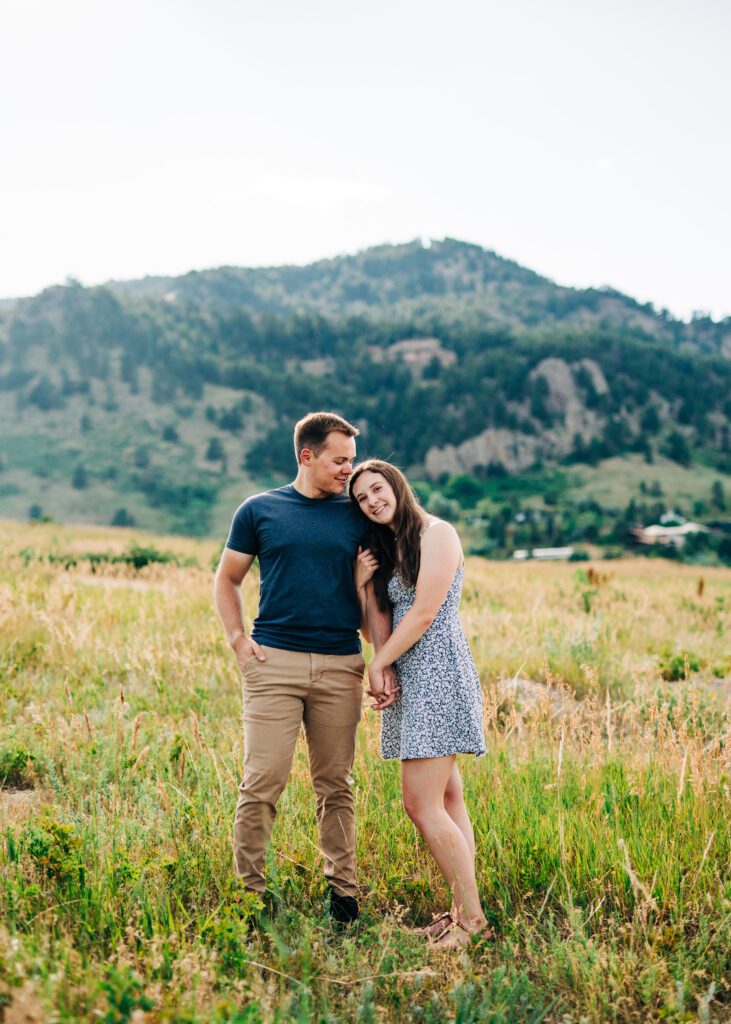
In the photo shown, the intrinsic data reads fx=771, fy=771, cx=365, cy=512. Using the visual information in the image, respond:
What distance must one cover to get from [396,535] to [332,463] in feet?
1.49

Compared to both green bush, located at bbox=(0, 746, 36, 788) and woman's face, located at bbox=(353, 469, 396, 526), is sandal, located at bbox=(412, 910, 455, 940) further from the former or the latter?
green bush, located at bbox=(0, 746, 36, 788)

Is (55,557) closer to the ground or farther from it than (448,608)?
closer to the ground

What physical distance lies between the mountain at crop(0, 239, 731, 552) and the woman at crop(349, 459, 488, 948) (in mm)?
78130

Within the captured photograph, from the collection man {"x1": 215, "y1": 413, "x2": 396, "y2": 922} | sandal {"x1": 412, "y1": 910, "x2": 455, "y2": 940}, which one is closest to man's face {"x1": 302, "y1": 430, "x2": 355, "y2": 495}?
man {"x1": 215, "y1": 413, "x2": 396, "y2": 922}

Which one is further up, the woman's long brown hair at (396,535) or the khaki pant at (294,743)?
the woman's long brown hair at (396,535)

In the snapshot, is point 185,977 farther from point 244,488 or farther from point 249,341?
point 249,341

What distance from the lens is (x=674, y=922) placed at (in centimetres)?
324

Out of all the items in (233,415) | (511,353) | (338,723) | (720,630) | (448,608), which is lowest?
(720,630)

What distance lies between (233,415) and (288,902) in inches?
4318

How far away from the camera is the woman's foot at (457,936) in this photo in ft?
10.4

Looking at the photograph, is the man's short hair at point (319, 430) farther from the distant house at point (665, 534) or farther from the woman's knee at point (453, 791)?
the distant house at point (665, 534)

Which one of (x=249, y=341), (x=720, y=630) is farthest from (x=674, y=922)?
(x=249, y=341)

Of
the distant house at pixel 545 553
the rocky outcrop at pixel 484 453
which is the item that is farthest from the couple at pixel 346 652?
the rocky outcrop at pixel 484 453

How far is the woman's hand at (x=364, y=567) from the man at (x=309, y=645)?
0.13 feet
